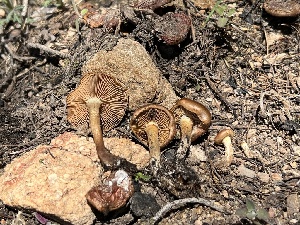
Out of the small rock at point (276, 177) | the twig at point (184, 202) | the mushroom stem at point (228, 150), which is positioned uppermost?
the mushroom stem at point (228, 150)

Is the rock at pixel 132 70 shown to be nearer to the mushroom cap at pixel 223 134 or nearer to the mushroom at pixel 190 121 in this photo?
the mushroom at pixel 190 121

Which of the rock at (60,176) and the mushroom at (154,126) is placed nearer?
the rock at (60,176)

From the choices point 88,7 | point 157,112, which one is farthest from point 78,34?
point 157,112

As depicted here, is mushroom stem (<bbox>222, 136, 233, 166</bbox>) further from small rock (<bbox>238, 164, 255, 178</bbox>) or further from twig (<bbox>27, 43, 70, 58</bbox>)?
twig (<bbox>27, 43, 70, 58</bbox>)

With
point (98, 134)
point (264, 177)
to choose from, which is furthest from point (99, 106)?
point (264, 177)

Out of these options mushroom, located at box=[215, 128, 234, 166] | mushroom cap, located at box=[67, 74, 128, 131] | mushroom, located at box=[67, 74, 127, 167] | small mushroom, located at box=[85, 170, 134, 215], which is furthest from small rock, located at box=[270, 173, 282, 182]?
mushroom cap, located at box=[67, 74, 128, 131]

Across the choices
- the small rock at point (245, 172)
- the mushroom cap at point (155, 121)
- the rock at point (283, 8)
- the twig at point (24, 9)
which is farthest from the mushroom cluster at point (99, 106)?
the rock at point (283, 8)
